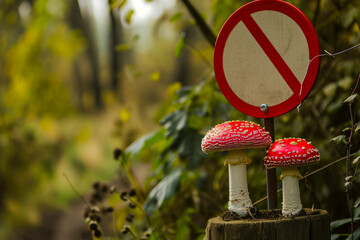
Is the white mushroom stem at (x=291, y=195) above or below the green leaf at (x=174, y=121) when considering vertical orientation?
below

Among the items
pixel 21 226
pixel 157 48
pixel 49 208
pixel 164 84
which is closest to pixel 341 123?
pixel 21 226

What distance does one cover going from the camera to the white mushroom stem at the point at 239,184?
4.77 feet

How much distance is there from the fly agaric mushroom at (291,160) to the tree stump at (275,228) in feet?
0.16

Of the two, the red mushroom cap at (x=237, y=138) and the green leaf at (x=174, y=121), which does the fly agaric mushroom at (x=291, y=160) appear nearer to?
the red mushroom cap at (x=237, y=138)

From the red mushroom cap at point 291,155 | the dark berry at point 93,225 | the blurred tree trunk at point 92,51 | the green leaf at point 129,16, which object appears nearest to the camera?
the red mushroom cap at point 291,155

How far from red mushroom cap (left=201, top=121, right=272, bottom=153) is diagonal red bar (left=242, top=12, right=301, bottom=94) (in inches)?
9.6

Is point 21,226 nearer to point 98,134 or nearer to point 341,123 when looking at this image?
point 98,134

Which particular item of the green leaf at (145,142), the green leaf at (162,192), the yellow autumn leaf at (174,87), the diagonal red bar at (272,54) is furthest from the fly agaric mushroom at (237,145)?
the yellow autumn leaf at (174,87)

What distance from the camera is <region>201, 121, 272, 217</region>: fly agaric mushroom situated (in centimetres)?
138

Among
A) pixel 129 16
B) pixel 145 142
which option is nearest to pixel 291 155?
pixel 145 142

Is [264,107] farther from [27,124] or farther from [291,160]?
[27,124]

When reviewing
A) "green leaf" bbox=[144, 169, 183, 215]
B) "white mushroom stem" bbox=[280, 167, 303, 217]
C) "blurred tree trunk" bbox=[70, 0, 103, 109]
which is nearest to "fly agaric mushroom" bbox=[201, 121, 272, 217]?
"white mushroom stem" bbox=[280, 167, 303, 217]

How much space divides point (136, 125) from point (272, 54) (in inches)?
169

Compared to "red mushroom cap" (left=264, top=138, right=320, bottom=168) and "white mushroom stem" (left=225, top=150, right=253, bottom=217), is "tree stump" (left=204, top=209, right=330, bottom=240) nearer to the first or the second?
"white mushroom stem" (left=225, top=150, right=253, bottom=217)
